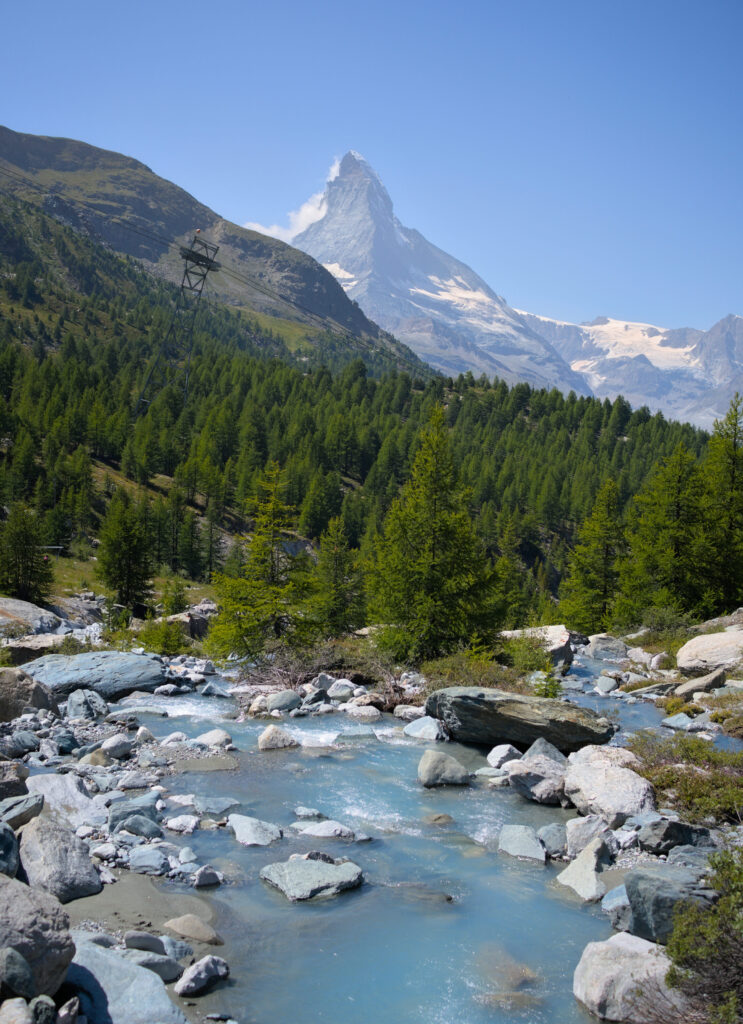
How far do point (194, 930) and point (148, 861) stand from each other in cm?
177

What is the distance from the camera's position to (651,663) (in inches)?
1191

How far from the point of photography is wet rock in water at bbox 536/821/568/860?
37.3ft

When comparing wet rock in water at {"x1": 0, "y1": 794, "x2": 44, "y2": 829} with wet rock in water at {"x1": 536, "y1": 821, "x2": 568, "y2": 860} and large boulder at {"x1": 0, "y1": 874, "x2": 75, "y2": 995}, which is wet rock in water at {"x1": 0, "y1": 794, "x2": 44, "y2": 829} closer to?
large boulder at {"x1": 0, "y1": 874, "x2": 75, "y2": 995}

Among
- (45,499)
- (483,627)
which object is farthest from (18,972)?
(45,499)

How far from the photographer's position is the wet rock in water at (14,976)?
216 inches

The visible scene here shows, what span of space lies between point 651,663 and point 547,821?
19824 mm

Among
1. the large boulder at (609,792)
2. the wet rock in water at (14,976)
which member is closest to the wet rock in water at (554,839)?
the large boulder at (609,792)

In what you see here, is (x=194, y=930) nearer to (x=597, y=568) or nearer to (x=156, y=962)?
(x=156, y=962)

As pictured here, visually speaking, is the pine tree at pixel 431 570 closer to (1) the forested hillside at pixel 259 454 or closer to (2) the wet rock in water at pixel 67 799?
(2) the wet rock in water at pixel 67 799

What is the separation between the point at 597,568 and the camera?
5028cm

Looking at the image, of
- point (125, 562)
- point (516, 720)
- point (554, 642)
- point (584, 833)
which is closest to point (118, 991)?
point (584, 833)

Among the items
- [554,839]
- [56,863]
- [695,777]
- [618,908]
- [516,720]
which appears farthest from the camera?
[516,720]

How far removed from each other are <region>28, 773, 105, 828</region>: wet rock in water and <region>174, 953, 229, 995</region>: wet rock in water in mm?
4084

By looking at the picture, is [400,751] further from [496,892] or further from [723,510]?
[723,510]
